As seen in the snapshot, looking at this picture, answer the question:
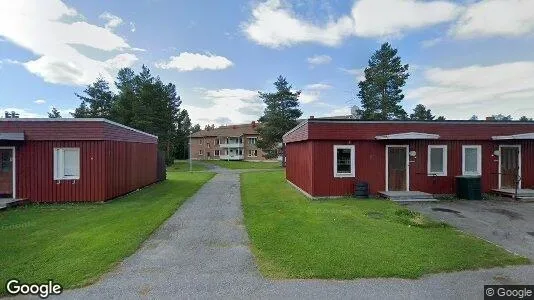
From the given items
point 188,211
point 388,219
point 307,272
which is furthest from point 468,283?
point 188,211

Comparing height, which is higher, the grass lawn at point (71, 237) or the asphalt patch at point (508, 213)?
the asphalt patch at point (508, 213)

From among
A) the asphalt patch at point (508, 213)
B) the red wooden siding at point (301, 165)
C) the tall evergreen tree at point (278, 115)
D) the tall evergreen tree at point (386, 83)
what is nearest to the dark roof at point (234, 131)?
the tall evergreen tree at point (278, 115)

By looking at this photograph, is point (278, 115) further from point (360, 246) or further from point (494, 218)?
point (360, 246)

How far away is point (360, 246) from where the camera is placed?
295 inches

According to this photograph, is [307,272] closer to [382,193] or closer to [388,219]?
[388,219]

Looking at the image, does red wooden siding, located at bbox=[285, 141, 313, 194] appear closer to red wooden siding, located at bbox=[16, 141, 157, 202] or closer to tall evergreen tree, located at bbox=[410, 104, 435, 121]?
red wooden siding, located at bbox=[16, 141, 157, 202]

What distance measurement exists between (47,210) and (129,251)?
7.77 metres

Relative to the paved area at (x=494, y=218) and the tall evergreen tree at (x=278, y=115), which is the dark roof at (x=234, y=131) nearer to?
the tall evergreen tree at (x=278, y=115)

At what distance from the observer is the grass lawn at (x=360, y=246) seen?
20.4ft

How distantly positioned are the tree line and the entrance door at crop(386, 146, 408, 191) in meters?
39.5

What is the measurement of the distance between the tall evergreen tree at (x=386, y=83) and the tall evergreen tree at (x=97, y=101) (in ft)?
136

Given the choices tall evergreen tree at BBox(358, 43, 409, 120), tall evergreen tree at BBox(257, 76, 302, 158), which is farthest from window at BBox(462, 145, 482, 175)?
tall evergreen tree at BBox(257, 76, 302, 158)

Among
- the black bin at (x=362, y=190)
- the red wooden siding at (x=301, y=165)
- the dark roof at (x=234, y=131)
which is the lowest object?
the black bin at (x=362, y=190)

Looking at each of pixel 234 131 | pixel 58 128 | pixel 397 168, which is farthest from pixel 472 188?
pixel 234 131
